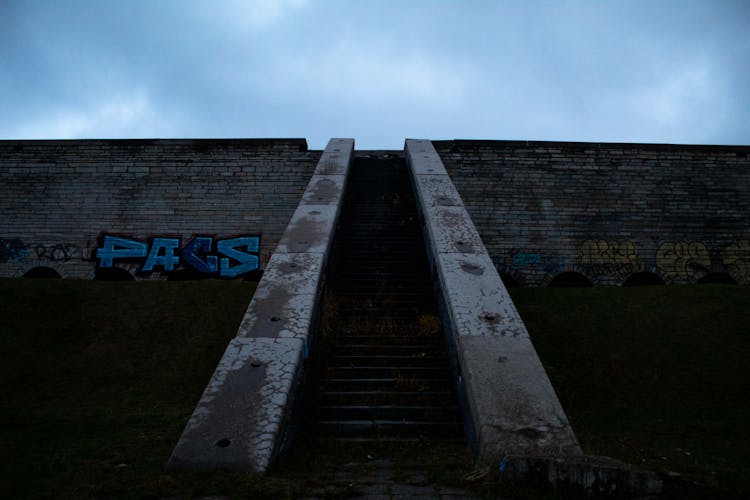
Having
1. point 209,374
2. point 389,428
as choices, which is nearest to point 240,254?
point 209,374

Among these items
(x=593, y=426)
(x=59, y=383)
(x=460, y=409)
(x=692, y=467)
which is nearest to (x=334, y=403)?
(x=460, y=409)

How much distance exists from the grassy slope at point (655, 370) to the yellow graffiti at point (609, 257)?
4348mm

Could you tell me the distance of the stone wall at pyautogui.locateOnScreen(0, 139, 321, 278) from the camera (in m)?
12.4

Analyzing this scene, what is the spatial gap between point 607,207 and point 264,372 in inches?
432

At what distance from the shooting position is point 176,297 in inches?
299

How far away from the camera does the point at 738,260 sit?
483 inches

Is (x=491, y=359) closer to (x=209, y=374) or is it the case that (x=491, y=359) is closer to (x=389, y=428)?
(x=389, y=428)

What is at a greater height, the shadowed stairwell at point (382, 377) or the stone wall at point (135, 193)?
the stone wall at point (135, 193)

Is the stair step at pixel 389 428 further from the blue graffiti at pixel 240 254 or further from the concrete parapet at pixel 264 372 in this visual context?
the blue graffiti at pixel 240 254

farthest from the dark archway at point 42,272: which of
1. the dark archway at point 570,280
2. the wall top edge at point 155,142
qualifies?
the dark archway at point 570,280

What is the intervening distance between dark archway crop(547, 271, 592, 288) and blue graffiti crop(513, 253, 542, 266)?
585 millimetres

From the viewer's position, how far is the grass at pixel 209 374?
3.20 m

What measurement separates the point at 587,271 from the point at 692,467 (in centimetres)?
918

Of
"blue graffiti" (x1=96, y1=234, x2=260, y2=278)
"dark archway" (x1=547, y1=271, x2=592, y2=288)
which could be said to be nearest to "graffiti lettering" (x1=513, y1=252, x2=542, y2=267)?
"dark archway" (x1=547, y1=271, x2=592, y2=288)
